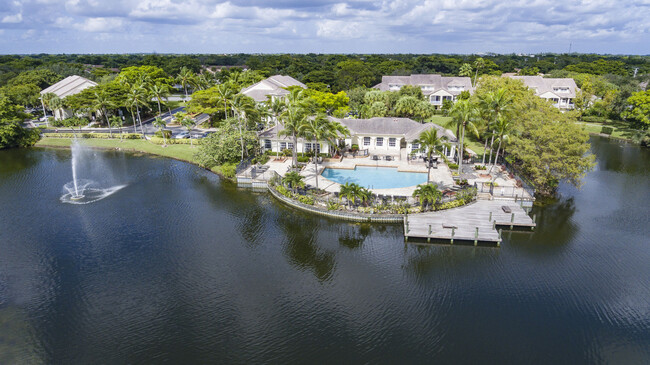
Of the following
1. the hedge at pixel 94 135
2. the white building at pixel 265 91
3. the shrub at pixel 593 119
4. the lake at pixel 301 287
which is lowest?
the lake at pixel 301 287

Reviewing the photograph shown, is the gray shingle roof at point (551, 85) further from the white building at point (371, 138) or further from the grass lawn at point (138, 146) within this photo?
the grass lawn at point (138, 146)

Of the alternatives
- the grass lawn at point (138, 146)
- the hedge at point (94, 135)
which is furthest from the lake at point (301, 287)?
the hedge at point (94, 135)

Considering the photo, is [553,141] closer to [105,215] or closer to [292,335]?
[292,335]

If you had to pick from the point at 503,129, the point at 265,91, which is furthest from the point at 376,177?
the point at 265,91

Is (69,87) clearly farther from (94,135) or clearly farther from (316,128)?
(316,128)

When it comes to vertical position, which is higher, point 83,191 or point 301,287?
point 83,191

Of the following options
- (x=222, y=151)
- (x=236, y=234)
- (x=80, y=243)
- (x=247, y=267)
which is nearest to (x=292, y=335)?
(x=247, y=267)
